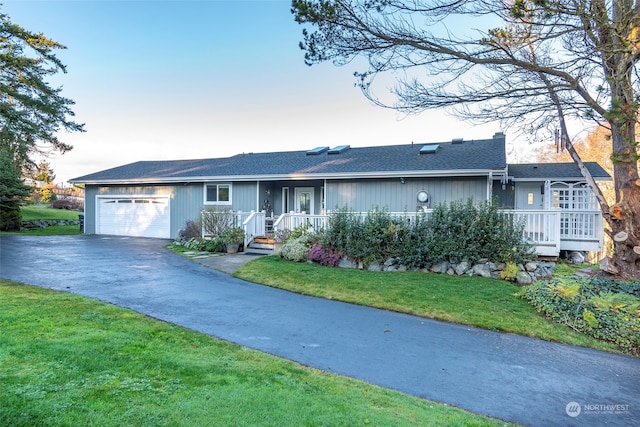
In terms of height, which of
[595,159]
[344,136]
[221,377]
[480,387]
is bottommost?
[480,387]

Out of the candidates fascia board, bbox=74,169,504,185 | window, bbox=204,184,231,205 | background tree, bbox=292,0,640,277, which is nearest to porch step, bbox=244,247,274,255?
fascia board, bbox=74,169,504,185

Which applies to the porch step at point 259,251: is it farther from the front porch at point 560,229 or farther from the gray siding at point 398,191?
the front porch at point 560,229

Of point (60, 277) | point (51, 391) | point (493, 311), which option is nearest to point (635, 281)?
point (493, 311)

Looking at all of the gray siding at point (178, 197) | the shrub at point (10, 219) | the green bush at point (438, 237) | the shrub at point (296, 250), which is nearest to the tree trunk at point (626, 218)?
the green bush at point (438, 237)

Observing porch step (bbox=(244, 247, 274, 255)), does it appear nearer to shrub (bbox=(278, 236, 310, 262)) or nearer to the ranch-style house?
the ranch-style house

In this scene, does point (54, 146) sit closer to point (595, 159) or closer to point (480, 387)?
point (480, 387)

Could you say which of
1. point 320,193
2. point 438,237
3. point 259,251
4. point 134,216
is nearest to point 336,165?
point 320,193

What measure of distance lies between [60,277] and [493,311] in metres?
9.55

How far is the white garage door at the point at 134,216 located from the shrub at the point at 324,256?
9.84 m

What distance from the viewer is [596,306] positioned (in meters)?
6.10

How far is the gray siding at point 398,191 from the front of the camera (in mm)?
12297

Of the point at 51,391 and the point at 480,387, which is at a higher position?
the point at 51,391

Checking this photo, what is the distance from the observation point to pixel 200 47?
50.3 ft
